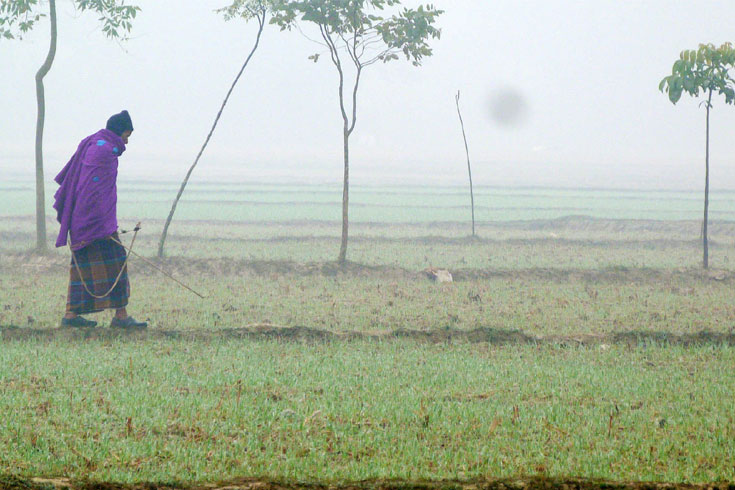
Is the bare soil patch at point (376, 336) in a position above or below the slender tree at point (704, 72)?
below

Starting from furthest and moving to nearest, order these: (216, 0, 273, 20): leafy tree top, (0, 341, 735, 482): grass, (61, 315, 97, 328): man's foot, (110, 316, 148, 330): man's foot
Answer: (216, 0, 273, 20): leafy tree top
(110, 316, 148, 330): man's foot
(61, 315, 97, 328): man's foot
(0, 341, 735, 482): grass

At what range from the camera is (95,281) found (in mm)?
10570

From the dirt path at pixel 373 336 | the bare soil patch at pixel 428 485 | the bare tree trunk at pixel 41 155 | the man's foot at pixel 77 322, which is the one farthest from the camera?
the bare tree trunk at pixel 41 155

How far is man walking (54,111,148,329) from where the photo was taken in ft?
34.6

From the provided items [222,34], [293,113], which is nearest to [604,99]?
[293,113]

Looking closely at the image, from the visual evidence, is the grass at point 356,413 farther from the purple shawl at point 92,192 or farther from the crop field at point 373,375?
the purple shawl at point 92,192

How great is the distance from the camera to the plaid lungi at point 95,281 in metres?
10.6

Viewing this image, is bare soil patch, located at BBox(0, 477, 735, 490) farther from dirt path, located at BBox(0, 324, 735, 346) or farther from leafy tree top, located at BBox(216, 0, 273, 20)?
leafy tree top, located at BBox(216, 0, 273, 20)

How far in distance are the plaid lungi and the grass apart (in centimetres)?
71

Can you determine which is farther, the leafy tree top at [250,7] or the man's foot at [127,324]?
the leafy tree top at [250,7]

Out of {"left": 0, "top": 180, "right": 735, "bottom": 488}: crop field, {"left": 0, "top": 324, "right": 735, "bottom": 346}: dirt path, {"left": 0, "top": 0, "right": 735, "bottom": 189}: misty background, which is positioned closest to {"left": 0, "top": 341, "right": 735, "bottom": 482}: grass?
{"left": 0, "top": 180, "right": 735, "bottom": 488}: crop field

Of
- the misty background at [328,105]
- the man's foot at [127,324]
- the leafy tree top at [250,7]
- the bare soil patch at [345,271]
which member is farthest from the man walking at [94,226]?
the misty background at [328,105]

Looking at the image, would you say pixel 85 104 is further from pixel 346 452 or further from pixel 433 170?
pixel 346 452

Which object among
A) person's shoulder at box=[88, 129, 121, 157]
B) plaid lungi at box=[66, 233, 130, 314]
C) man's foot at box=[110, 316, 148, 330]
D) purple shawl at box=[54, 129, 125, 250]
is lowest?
man's foot at box=[110, 316, 148, 330]
